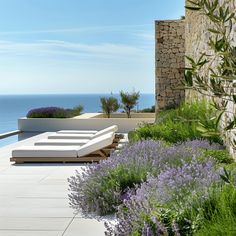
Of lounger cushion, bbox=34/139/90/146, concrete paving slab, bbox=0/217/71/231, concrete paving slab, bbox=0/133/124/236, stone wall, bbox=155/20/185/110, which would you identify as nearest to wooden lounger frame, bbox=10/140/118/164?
concrete paving slab, bbox=0/133/124/236

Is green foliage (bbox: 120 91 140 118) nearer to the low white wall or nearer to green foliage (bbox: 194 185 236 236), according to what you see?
the low white wall

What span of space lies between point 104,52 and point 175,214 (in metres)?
40.0

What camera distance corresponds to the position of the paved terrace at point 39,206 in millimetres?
4562

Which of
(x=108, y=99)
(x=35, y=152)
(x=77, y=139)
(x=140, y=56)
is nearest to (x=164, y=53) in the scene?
(x=108, y=99)

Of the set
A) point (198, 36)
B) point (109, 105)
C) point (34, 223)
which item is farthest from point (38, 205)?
point (109, 105)

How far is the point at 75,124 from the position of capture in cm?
1672

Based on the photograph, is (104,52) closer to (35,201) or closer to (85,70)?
(85,70)

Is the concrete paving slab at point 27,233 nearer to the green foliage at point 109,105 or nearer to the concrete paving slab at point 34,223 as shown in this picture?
the concrete paving slab at point 34,223

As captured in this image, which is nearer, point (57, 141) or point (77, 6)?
point (57, 141)

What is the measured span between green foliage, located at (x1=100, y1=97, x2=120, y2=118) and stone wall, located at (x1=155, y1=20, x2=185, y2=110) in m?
2.89

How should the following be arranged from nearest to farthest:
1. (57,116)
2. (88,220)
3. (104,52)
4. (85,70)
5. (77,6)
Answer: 1. (88,220)
2. (57,116)
3. (77,6)
4. (85,70)
5. (104,52)

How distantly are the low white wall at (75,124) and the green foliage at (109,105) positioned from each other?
1654mm

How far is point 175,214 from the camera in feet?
11.3

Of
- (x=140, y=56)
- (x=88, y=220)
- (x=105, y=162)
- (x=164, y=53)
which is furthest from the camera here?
(x=140, y=56)
